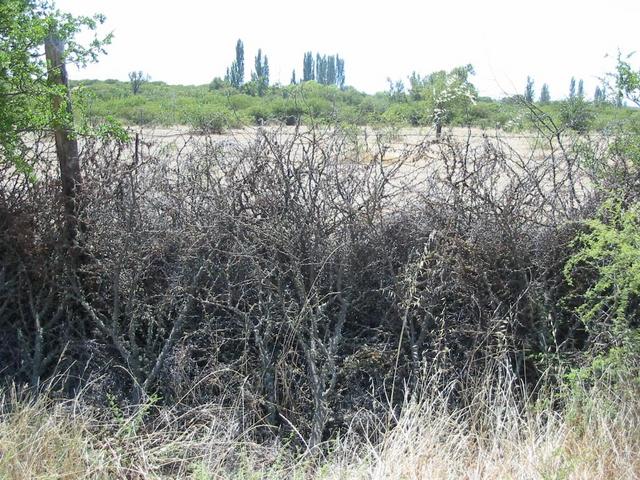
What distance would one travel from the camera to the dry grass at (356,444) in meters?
4.24

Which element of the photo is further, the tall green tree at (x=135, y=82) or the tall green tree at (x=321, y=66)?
the tall green tree at (x=321, y=66)

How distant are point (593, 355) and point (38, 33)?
4.64 meters

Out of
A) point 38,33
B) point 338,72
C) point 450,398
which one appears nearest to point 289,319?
point 450,398

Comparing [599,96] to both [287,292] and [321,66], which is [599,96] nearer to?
[287,292]

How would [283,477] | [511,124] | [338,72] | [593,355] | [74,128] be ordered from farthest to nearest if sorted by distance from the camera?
1. [338,72]
2. [511,124]
3. [74,128]
4. [593,355]
5. [283,477]

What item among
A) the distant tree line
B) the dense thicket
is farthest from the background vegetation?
the distant tree line

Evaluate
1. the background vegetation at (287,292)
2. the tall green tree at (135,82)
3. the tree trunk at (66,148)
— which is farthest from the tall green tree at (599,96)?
the tall green tree at (135,82)

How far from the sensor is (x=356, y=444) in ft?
17.9

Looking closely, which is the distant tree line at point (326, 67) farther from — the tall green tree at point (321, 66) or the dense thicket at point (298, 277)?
the dense thicket at point (298, 277)

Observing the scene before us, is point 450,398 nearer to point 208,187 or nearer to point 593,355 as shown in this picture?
point 593,355

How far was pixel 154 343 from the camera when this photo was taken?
5.98 meters

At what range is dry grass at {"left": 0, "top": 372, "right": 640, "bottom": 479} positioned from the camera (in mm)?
4238

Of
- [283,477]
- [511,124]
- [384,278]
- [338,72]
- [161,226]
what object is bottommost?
[283,477]

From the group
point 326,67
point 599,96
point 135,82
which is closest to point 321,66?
point 326,67
